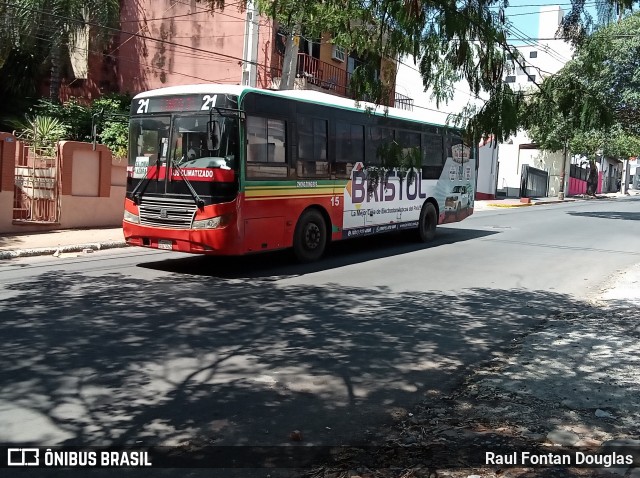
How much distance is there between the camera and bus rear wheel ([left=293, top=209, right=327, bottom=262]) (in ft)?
38.1

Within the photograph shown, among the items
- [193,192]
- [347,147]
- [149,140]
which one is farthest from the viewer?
[347,147]

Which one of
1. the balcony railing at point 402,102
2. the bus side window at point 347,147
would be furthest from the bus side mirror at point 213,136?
the bus side window at point 347,147

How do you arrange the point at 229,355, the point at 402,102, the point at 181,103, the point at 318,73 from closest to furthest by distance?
the point at 229,355
the point at 181,103
the point at 402,102
the point at 318,73

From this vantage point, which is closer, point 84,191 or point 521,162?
point 84,191

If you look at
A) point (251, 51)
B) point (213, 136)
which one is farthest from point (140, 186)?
point (251, 51)

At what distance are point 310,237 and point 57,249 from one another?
492 cm

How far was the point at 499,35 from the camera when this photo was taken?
4.61 metres

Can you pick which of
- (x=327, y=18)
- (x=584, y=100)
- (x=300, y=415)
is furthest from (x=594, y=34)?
(x=327, y=18)

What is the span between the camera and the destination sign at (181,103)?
998 cm

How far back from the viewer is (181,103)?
1027 cm

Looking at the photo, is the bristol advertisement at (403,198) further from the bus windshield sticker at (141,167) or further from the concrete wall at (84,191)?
the concrete wall at (84,191)

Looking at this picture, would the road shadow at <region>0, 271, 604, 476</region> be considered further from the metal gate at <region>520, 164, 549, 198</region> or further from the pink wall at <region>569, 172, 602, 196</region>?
the pink wall at <region>569, 172, 602, 196</region>

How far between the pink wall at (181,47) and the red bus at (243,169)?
1156 cm

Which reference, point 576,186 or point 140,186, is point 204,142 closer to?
point 140,186
